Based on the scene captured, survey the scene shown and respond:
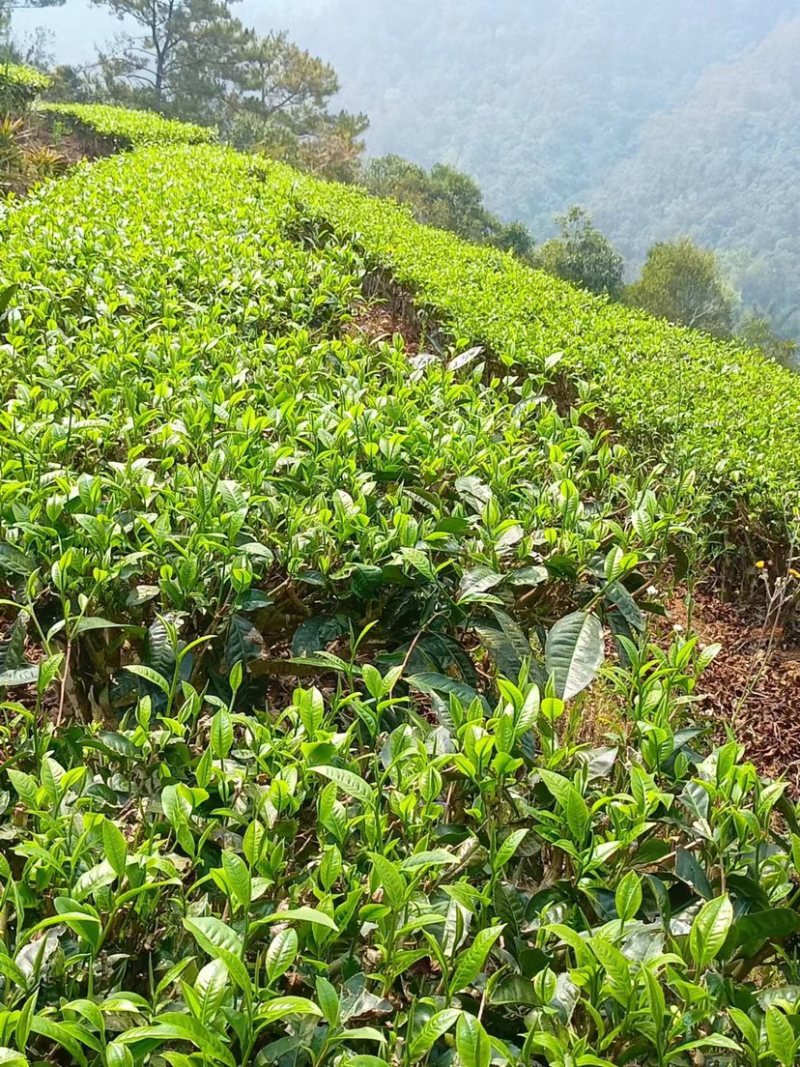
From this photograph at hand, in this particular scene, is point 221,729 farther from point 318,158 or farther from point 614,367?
point 318,158

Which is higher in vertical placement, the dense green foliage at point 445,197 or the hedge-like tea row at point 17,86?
the dense green foliage at point 445,197

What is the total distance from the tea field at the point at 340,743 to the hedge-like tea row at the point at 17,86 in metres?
12.1

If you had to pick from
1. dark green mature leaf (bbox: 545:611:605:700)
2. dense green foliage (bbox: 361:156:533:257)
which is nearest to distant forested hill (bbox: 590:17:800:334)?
dense green foliage (bbox: 361:156:533:257)

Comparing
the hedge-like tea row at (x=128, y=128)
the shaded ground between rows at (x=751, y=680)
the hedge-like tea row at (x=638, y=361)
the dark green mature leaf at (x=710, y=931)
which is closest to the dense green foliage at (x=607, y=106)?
the hedge-like tea row at (x=128, y=128)

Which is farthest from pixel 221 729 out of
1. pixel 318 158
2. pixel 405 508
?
pixel 318 158

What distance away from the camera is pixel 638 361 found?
4.63 metres

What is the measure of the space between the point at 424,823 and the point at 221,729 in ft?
0.95

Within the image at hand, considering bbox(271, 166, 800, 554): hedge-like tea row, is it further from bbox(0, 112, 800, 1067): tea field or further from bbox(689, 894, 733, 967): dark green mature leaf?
bbox(689, 894, 733, 967): dark green mature leaf

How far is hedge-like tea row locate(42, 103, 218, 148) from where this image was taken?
39.0 feet

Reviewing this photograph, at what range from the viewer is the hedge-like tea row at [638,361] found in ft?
11.1

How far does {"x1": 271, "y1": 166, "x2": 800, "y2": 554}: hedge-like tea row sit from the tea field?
136 cm

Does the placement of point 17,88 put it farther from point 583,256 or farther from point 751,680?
point 583,256

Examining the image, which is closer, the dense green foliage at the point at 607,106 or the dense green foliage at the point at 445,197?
the dense green foliage at the point at 445,197

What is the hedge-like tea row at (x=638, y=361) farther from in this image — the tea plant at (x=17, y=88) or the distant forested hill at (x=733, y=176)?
the distant forested hill at (x=733, y=176)
